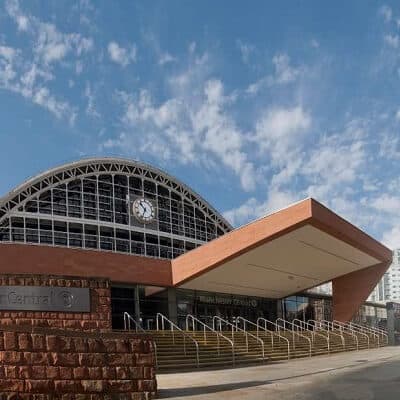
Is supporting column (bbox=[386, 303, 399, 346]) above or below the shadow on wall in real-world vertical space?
below

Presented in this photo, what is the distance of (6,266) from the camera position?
21.6m

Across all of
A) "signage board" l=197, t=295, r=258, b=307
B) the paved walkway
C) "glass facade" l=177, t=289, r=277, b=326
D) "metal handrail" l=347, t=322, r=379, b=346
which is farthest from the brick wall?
"metal handrail" l=347, t=322, r=379, b=346

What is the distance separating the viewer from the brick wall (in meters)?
9.41

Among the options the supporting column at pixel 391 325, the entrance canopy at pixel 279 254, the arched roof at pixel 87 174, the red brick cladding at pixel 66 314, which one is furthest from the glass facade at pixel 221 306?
the arched roof at pixel 87 174

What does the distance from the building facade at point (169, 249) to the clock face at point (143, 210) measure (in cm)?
12

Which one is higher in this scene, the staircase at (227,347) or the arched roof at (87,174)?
the arched roof at (87,174)

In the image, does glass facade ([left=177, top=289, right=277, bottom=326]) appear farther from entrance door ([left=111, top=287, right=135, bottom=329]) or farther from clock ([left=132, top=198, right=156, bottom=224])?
clock ([left=132, top=198, right=156, bottom=224])

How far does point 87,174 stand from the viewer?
57562 millimetres

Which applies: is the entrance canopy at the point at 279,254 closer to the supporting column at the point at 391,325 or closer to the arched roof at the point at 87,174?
the supporting column at the point at 391,325

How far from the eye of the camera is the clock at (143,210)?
60.7 meters

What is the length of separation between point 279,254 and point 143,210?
112ft

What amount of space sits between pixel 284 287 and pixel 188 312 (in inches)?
324

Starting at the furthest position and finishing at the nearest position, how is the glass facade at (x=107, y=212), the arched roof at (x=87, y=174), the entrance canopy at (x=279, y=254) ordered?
the glass facade at (x=107, y=212) < the arched roof at (x=87, y=174) < the entrance canopy at (x=279, y=254)

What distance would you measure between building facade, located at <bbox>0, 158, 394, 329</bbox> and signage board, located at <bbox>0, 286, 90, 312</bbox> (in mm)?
968
